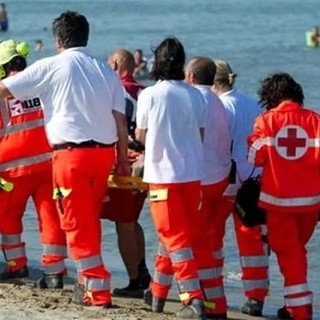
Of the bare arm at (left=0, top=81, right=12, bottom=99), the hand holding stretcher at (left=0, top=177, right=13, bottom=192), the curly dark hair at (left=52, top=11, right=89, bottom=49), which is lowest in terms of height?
the hand holding stretcher at (left=0, top=177, right=13, bottom=192)

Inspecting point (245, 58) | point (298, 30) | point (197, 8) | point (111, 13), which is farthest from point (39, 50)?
point (197, 8)

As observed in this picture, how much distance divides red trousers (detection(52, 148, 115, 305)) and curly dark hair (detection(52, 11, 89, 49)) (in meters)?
0.73

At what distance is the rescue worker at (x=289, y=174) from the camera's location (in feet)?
32.7

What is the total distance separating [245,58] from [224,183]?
1658 inches

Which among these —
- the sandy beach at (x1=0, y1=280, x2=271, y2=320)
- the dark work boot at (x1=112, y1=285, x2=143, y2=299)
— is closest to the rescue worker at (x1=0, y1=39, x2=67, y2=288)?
the sandy beach at (x1=0, y1=280, x2=271, y2=320)

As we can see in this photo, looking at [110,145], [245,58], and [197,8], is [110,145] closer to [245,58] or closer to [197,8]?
[245,58]

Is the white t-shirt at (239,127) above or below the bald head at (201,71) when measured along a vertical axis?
below

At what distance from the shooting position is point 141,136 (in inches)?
387

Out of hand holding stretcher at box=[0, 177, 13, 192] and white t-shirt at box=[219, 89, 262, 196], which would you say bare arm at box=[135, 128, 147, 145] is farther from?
hand holding stretcher at box=[0, 177, 13, 192]

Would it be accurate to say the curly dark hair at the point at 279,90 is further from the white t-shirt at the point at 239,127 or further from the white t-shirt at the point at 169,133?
the white t-shirt at the point at 169,133

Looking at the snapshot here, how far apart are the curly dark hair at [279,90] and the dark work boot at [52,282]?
2048mm

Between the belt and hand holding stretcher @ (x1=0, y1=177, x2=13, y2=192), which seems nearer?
the belt

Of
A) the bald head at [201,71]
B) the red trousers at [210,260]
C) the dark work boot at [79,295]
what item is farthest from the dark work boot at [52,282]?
the bald head at [201,71]

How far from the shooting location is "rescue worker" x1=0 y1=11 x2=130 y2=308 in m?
9.81
